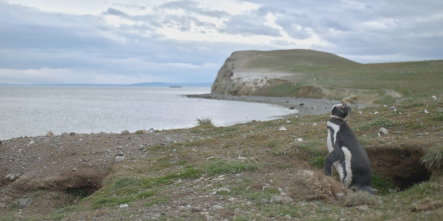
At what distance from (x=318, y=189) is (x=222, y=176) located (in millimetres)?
2112

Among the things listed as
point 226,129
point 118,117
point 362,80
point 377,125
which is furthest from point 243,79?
point 377,125

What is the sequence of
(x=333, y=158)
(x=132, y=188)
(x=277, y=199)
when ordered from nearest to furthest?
(x=277, y=199) < (x=333, y=158) < (x=132, y=188)

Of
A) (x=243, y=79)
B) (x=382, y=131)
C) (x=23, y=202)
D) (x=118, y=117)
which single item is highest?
(x=243, y=79)

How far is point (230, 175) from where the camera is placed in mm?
7879

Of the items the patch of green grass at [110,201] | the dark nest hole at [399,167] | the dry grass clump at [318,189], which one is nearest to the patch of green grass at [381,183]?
the dark nest hole at [399,167]

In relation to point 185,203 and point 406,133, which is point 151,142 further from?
point 406,133

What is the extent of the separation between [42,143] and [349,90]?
3865cm

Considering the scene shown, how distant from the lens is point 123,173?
8.95m

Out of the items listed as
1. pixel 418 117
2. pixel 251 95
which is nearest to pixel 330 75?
pixel 251 95

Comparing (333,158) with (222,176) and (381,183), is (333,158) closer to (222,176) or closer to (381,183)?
(381,183)

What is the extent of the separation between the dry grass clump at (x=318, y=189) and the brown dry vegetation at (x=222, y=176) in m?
0.02

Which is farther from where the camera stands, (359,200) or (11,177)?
(11,177)

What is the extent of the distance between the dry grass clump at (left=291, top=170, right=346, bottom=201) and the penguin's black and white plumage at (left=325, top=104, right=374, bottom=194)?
0.46 meters

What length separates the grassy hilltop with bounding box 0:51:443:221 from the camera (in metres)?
6.02
